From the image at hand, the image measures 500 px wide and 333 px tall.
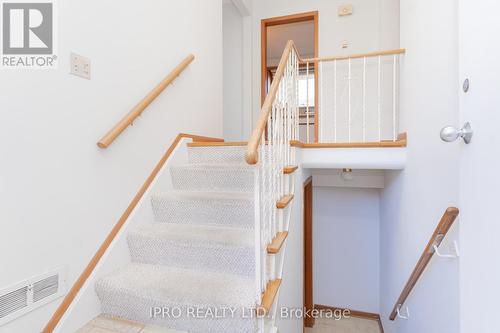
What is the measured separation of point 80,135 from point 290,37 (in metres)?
5.24

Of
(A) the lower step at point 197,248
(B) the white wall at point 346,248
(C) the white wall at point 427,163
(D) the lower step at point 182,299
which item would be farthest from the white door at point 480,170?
(B) the white wall at point 346,248

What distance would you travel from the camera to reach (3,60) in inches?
48.6

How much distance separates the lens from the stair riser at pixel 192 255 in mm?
1654

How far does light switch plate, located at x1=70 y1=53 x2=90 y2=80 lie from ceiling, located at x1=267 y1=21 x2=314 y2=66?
412cm

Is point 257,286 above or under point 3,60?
under

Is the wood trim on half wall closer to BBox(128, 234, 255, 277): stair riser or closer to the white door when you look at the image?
BBox(128, 234, 255, 277): stair riser

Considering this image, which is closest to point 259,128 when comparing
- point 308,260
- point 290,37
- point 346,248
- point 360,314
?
point 308,260

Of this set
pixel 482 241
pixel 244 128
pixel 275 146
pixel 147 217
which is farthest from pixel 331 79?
pixel 482 241

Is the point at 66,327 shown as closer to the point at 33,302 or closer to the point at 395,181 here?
the point at 33,302

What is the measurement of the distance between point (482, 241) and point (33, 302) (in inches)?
69.3

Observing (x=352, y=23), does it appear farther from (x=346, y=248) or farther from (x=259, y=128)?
Result: (x=259, y=128)

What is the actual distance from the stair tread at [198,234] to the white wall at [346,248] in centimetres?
237

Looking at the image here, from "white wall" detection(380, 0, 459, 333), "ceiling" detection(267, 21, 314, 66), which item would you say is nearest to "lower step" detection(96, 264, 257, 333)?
"white wall" detection(380, 0, 459, 333)

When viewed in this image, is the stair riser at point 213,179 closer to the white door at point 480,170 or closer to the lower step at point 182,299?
the lower step at point 182,299
